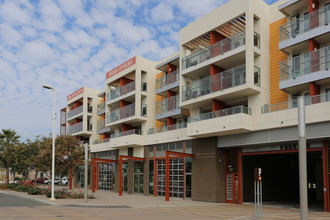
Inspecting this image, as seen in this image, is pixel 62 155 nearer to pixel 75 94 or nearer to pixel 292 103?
pixel 292 103

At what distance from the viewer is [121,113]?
3778 centimetres

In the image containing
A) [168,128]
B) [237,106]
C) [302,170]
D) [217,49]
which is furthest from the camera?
[168,128]

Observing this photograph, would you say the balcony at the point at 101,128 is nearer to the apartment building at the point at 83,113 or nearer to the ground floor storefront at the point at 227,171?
the apartment building at the point at 83,113

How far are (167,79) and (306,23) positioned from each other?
589 inches

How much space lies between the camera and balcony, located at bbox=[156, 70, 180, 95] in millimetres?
32034

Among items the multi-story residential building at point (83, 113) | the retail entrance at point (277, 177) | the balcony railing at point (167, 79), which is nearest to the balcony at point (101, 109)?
the multi-story residential building at point (83, 113)

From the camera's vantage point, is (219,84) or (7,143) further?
(7,143)

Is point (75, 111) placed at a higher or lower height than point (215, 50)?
lower

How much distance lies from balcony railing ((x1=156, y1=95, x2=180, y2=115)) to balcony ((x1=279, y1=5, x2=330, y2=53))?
11754 mm

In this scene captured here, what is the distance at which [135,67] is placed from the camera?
3600 centimetres

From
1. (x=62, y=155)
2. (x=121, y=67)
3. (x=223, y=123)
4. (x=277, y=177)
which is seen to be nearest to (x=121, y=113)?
(x=121, y=67)

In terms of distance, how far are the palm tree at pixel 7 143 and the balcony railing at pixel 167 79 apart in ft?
64.3

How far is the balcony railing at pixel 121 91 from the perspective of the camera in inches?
1451

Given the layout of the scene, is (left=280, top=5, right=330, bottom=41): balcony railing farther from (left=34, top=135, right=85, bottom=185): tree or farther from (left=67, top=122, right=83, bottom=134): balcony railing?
(left=67, top=122, right=83, bottom=134): balcony railing
